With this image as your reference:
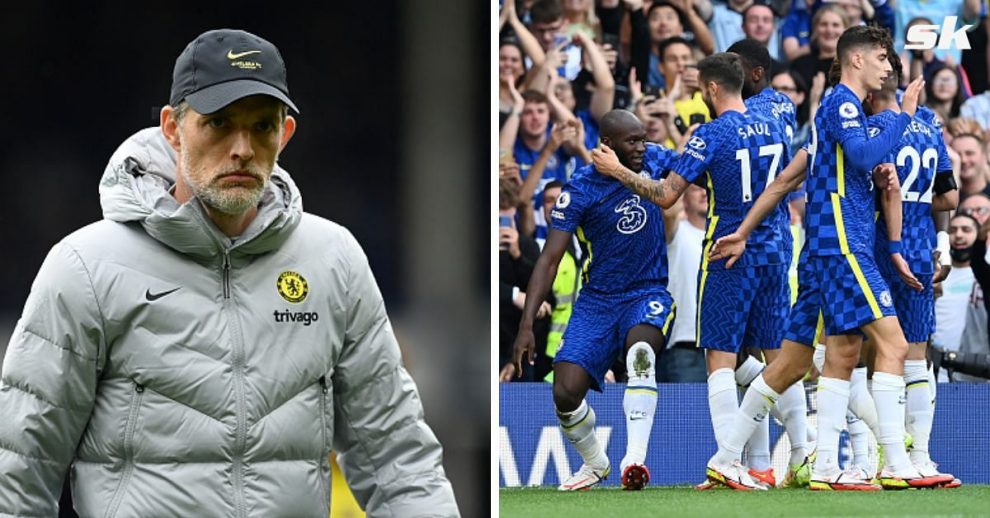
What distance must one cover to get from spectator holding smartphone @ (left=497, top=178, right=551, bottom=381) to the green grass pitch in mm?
473

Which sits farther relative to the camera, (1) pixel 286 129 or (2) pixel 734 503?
(2) pixel 734 503

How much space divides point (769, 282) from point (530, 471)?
1.08 meters

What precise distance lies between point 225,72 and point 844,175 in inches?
147

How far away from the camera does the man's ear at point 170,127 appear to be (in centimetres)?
229

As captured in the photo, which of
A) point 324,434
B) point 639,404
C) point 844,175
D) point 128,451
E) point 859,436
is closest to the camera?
point 128,451

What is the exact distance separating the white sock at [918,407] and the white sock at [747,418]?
47cm

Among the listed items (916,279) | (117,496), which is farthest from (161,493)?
(916,279)

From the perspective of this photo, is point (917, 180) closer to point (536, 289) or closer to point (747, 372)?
point (747, 372)

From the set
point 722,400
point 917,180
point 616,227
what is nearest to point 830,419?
point 722,400

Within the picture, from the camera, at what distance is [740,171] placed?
18.7 feet

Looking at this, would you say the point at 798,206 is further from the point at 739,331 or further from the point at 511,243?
the point at 511,243

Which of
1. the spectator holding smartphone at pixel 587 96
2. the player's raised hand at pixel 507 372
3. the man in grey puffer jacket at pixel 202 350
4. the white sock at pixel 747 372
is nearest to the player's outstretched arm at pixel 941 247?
the white sock at pixel 747 372

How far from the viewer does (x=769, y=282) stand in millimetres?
5727

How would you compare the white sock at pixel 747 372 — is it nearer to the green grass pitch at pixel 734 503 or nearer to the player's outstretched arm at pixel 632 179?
the green grass pitch at pixel 734 503
